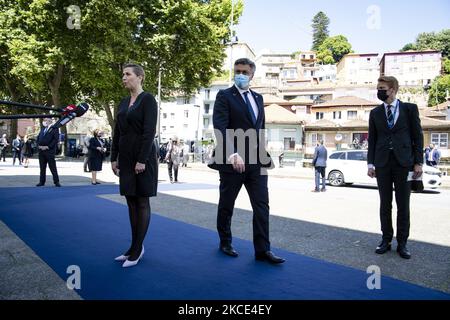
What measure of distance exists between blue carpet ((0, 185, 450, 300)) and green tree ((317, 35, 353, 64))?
387ft

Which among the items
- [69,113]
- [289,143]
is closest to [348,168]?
[69,113]

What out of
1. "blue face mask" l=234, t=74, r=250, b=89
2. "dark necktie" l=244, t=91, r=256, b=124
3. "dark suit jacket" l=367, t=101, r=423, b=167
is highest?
"blue face mask" l=234, t=74, r=250, b=89

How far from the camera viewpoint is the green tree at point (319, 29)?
131750mm

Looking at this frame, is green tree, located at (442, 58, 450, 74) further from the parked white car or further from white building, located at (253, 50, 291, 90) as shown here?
the parked white car

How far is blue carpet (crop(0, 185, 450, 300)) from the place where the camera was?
313 cm

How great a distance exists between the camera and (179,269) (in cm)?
370

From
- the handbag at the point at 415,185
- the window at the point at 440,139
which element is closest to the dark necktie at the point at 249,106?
the handbag at the point at 415,185

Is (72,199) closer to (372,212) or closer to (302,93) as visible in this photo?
(372,212)

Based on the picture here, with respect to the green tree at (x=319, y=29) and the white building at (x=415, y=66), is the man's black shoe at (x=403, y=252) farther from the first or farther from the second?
the green tree at (x=319, y=29)

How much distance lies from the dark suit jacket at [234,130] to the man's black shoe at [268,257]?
0.96 meters

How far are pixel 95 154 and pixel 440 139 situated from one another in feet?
134

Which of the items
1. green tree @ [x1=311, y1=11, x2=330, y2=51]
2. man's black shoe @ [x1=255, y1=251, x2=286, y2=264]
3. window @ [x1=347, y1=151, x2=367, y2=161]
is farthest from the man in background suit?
green tree @ [x1=311, y1=11, x2=330, y2=51]

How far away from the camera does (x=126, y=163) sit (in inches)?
153
